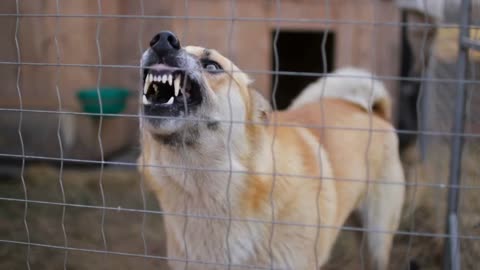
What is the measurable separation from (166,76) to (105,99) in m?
3.30

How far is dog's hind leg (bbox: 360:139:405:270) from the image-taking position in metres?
3.18

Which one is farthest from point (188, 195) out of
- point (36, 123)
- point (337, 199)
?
point (36, 123)

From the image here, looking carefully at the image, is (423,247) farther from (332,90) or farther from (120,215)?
(120,215)

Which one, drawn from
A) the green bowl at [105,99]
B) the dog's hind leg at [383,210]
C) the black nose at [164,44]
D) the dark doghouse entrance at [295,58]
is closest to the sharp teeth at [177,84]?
the black nose at [164,44]

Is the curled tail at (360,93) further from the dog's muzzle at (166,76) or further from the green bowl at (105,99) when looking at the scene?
the green bowl at (105,99)

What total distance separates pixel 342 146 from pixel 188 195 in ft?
3.30

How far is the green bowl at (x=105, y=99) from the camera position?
16.5 feet

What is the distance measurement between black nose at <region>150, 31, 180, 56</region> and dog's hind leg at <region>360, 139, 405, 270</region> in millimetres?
1569

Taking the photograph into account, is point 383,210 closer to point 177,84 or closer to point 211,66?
point 211,66

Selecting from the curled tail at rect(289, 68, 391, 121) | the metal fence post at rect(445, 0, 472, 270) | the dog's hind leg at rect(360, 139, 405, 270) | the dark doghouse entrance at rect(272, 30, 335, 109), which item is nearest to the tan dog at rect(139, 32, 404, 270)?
the dog's hind leg at rect(360, 139, 405, 270)

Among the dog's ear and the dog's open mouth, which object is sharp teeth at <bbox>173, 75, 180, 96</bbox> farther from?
the dog's ear

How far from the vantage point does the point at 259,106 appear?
8.29 ft

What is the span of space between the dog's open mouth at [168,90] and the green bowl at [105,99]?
295cm

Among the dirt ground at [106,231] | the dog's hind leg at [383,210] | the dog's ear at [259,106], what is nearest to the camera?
the dog's ear at [259,106]
